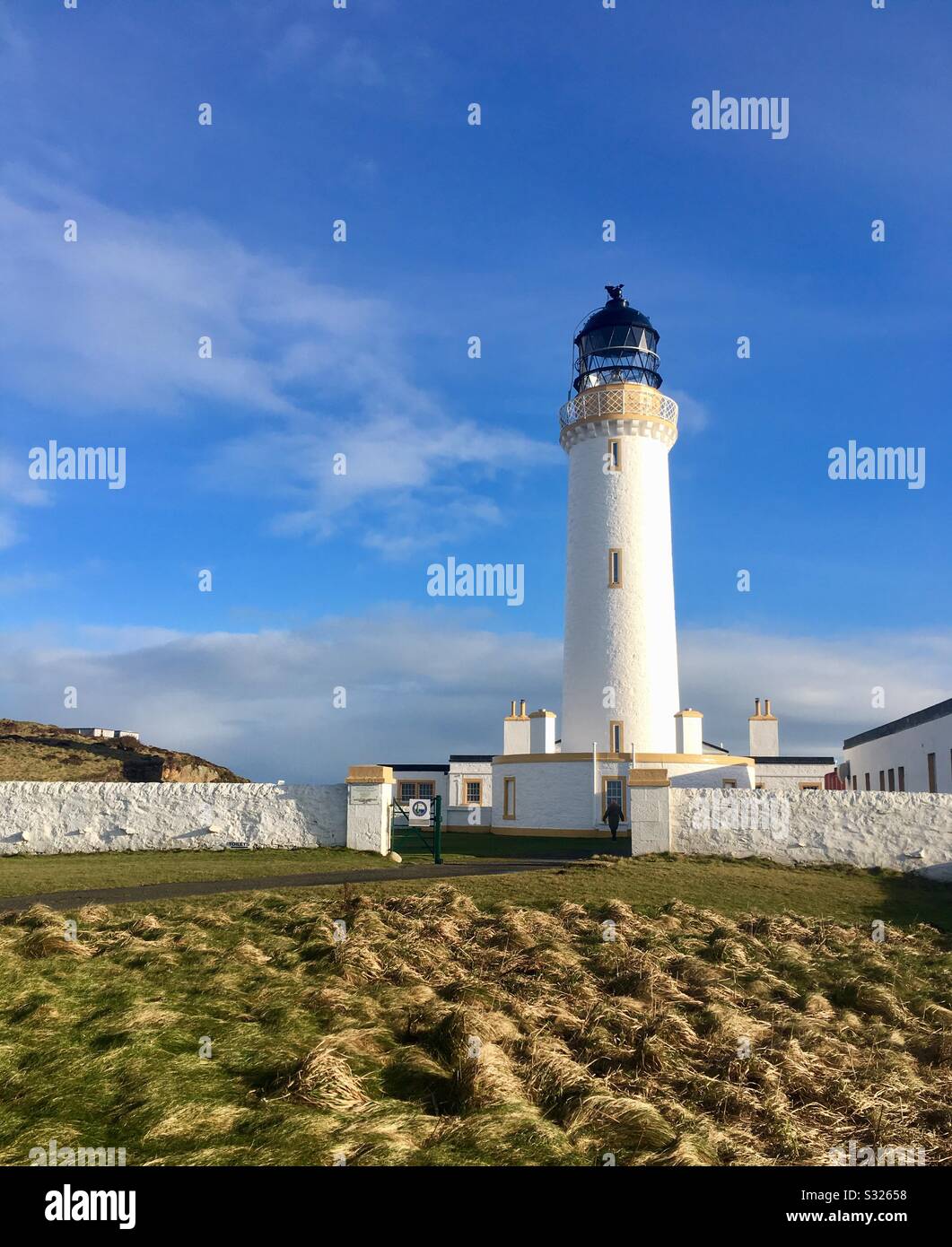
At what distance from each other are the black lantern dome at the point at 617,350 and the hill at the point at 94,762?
65.9ft

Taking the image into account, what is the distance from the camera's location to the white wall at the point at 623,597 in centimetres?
3116

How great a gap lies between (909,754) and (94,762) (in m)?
30.1

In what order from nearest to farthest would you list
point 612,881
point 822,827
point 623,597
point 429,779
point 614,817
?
point 612,881, point 822,827, point 614,817, point 623,597, point 429,779

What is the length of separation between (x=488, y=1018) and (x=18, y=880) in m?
10.6

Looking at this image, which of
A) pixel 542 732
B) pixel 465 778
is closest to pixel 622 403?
pixel 542 732

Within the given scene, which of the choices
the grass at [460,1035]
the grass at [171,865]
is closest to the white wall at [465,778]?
the grass at [171,865]

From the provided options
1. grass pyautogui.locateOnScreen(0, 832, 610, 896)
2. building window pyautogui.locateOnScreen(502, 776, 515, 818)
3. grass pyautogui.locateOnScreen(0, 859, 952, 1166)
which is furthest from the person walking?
grass pyautogui.locateOnScreen(0, 859, 952, 1166)

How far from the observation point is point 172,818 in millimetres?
19734

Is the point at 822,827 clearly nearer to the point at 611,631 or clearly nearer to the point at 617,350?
the point at 611,631
